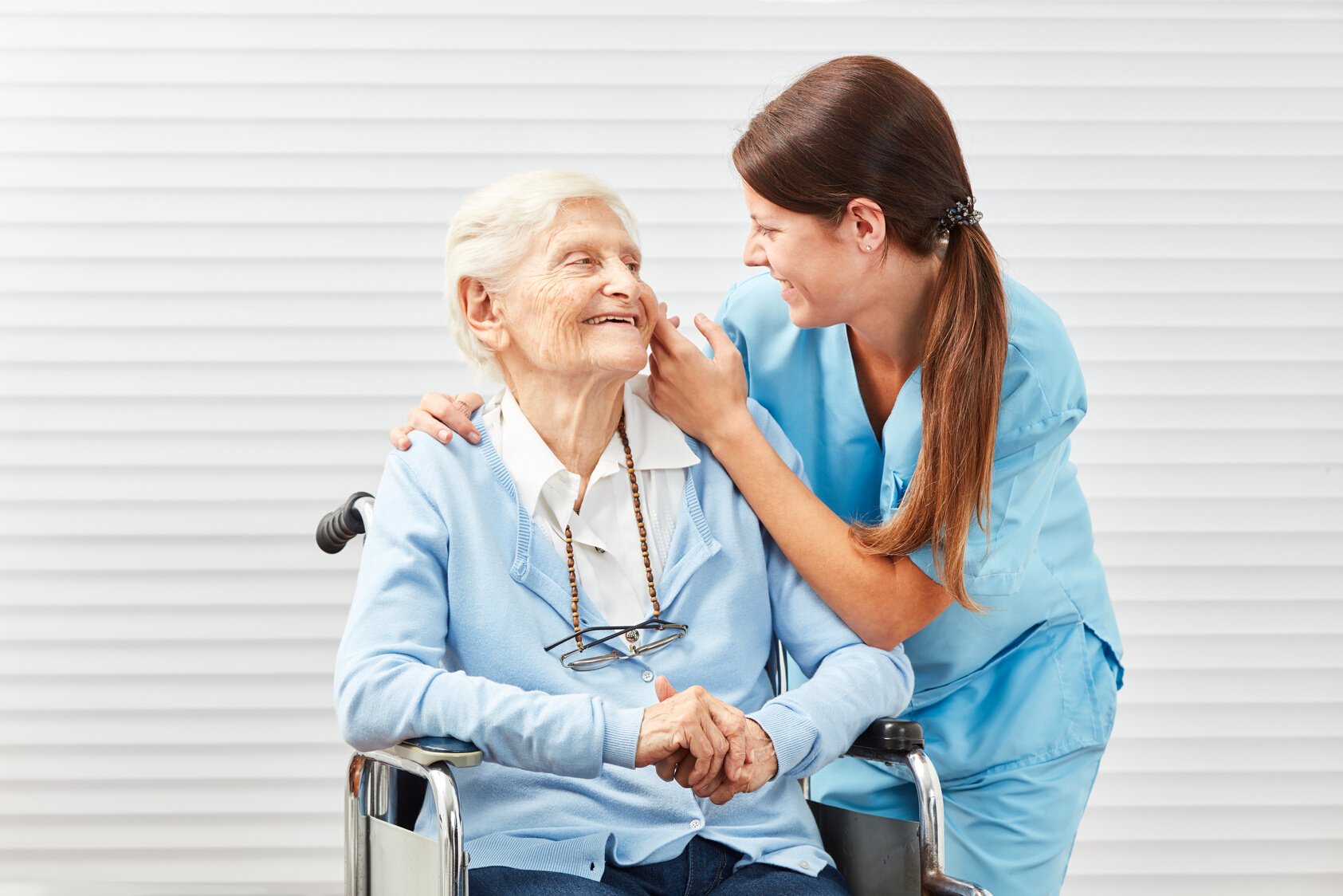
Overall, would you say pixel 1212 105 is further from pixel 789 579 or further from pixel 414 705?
pixel 414 705

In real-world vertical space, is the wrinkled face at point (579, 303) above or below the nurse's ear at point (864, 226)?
below

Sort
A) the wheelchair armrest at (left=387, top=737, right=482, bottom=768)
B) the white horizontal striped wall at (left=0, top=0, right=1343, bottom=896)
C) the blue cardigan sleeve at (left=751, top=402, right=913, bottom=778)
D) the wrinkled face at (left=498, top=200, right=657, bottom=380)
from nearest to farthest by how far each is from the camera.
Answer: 1. the wheelchair armrest at (left=387, top=737, right=482, bottom=768)
2. the blue cardigan sleeve at (left=751, top=402, right=913, bottom=778)
3. the wrinkled face at (left=498, top=200, right=657, bottom=380)
4. the white horizontal striped wall at (left=0, top=0, right=1343, bottom=896)

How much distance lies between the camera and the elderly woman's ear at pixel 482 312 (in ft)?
5.33

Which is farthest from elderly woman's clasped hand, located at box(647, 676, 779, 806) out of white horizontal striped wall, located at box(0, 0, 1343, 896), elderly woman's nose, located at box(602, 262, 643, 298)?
white horizontal striped wall, located at box(0, 0, 1343, 896)

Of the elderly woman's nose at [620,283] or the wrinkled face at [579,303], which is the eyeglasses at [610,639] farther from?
the elderly woman's nose at [620,283]

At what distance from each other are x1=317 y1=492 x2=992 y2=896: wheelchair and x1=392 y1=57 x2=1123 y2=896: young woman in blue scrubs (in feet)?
0.53

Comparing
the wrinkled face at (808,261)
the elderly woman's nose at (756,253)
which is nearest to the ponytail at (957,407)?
the wrinkled face at (808,261)

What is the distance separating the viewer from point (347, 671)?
1.39 metres

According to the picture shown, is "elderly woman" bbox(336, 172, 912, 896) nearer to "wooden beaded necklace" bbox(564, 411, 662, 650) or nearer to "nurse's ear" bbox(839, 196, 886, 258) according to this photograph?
"wooden beaded necklace" bbox(564, 411, 662, 650)

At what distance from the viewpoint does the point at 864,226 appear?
1521 millimetres

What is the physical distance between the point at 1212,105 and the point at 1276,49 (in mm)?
197

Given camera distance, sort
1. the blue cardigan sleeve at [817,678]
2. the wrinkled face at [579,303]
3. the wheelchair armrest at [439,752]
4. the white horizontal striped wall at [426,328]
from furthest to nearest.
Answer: the white horizontal striped wall at [426,328]
the wrinkled face at [579,303]
the blue cardigan sleeve at [817,678]
the wheelchair armrest at [439,752]

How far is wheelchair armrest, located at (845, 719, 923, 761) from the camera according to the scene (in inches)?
57.5

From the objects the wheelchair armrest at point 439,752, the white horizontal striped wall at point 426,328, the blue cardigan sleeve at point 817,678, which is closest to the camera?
the wheelchair armrest at point 439,752
